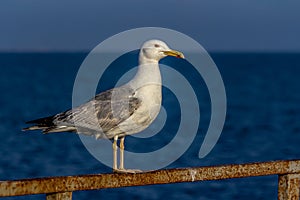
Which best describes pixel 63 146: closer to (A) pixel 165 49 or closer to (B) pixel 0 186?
(A) pixel 165 49

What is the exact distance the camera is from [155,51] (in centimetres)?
592

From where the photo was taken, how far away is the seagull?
18.4 feet

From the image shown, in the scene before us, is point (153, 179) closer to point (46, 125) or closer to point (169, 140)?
point (46, 125)

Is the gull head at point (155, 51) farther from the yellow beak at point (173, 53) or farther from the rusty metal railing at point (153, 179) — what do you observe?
the rusty metal railing at point (153, 179)

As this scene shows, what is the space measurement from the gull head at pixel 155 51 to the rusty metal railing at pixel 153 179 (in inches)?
74.9

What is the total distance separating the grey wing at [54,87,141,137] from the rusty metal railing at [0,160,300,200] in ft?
5.35

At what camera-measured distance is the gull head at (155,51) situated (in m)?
5.91

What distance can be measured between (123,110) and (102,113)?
1.03ft

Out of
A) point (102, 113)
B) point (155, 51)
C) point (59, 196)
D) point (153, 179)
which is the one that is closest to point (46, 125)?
point (102, 113)

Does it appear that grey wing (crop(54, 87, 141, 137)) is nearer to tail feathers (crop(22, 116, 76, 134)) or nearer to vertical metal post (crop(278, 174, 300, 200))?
tail feathers (crop(22, 116, 76, 134))

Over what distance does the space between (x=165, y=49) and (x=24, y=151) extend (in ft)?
54.5

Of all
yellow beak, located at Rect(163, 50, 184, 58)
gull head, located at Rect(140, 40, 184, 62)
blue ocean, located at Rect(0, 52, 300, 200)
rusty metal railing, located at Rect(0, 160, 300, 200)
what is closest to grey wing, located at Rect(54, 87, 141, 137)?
gull head, located at Rect(140, 40, 184, 62)

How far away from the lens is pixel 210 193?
15953 millimetres

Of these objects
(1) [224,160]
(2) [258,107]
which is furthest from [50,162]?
(2) [258,107]
